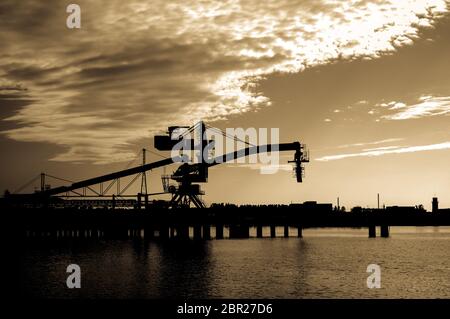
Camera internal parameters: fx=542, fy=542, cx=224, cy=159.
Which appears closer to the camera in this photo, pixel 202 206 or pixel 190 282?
pixel 190 282

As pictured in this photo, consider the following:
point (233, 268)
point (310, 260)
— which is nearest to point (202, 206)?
point (310, 260)

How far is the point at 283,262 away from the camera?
7475 centimetres

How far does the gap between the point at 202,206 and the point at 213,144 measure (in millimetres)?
31595

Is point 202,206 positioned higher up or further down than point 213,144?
further down
